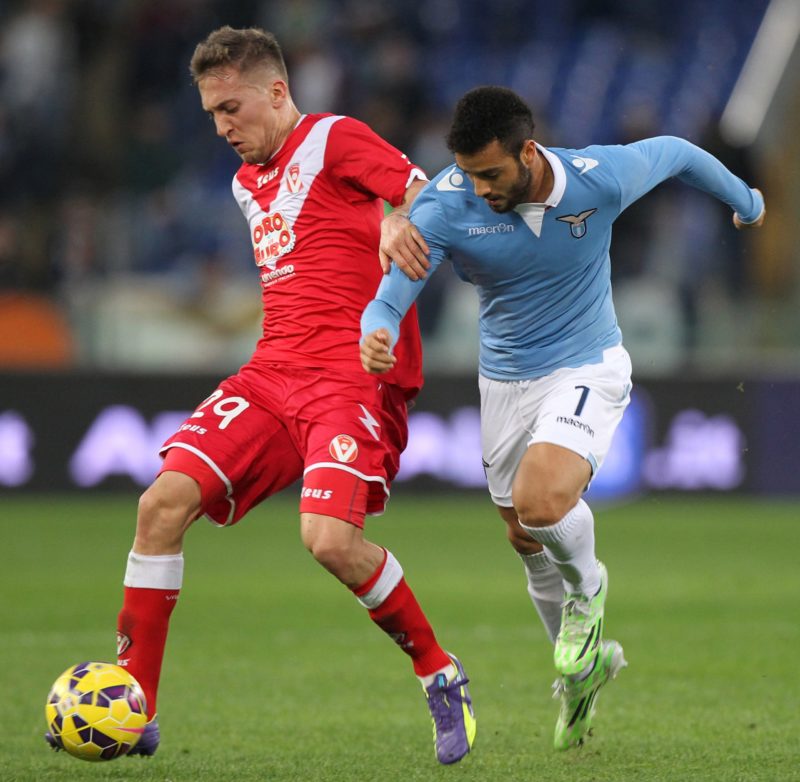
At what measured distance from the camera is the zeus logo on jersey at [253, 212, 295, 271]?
5594mm

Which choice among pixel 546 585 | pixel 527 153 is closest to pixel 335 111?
pixel 546 585

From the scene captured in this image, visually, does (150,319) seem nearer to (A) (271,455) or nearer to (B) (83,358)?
(B) (83,358)

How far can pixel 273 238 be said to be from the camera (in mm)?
5621

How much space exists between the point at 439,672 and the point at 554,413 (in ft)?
3.17

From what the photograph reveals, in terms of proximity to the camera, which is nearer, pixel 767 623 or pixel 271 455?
pixel 271 455

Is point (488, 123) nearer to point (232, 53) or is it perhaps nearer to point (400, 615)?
point (232, 53)

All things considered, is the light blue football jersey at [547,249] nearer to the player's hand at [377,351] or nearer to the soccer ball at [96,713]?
the player's hand at [377,351]

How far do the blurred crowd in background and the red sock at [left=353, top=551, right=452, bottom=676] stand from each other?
25.9 ft

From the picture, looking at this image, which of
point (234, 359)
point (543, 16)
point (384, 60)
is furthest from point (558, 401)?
point (543, 16)

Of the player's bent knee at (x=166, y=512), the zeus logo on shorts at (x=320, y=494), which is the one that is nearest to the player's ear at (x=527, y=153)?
the zeus logo on shorts at (x=320, y=494)

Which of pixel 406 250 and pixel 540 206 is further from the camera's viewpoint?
pixel 540 206

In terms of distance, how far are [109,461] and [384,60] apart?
5409 mm

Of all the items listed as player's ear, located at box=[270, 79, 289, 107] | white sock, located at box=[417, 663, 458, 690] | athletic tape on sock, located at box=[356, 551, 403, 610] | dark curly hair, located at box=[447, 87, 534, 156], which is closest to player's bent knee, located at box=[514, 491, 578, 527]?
athletic tape on sock, located at box=[356, 551, 403, 610]

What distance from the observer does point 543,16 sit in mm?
18750
